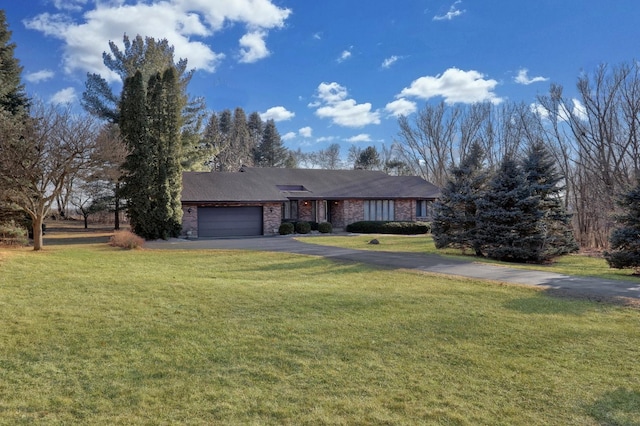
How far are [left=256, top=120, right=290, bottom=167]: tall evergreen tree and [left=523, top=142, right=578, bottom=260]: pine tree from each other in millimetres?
38435

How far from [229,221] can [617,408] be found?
22.4 meters

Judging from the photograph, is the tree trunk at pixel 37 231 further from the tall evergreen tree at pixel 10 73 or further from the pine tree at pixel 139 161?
the pine tree at pixel 139 161

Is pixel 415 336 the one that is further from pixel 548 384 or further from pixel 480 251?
pixel 480 251

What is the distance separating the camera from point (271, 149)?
52438 mm

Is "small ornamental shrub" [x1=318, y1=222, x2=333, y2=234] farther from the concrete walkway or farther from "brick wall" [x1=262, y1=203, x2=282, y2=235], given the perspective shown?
the concrete walkway

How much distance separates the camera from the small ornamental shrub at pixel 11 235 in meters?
14.8

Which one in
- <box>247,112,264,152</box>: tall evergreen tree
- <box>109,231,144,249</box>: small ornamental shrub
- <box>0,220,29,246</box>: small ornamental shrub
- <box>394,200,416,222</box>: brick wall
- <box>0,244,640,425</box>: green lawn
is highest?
<box>247,112,264,152</box>: tall evergreen tree

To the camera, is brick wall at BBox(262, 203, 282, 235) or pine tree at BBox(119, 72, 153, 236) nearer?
pine tree at BBox(119, 72, 153, 236)

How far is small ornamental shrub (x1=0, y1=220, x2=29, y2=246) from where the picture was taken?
48.5 ft

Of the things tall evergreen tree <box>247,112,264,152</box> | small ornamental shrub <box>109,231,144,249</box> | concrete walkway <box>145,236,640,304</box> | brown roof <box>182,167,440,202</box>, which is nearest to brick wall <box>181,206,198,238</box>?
brown roof <box>182,167,440,202</box>

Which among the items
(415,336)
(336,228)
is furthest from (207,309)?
(336,228)

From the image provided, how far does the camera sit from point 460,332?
220 inches

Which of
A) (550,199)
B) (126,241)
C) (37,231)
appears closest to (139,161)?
(126,241)

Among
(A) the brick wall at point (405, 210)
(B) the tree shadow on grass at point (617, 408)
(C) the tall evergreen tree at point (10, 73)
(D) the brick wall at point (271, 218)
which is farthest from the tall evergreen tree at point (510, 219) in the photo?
(C) the tall evergreen tree at point (10, 73)
